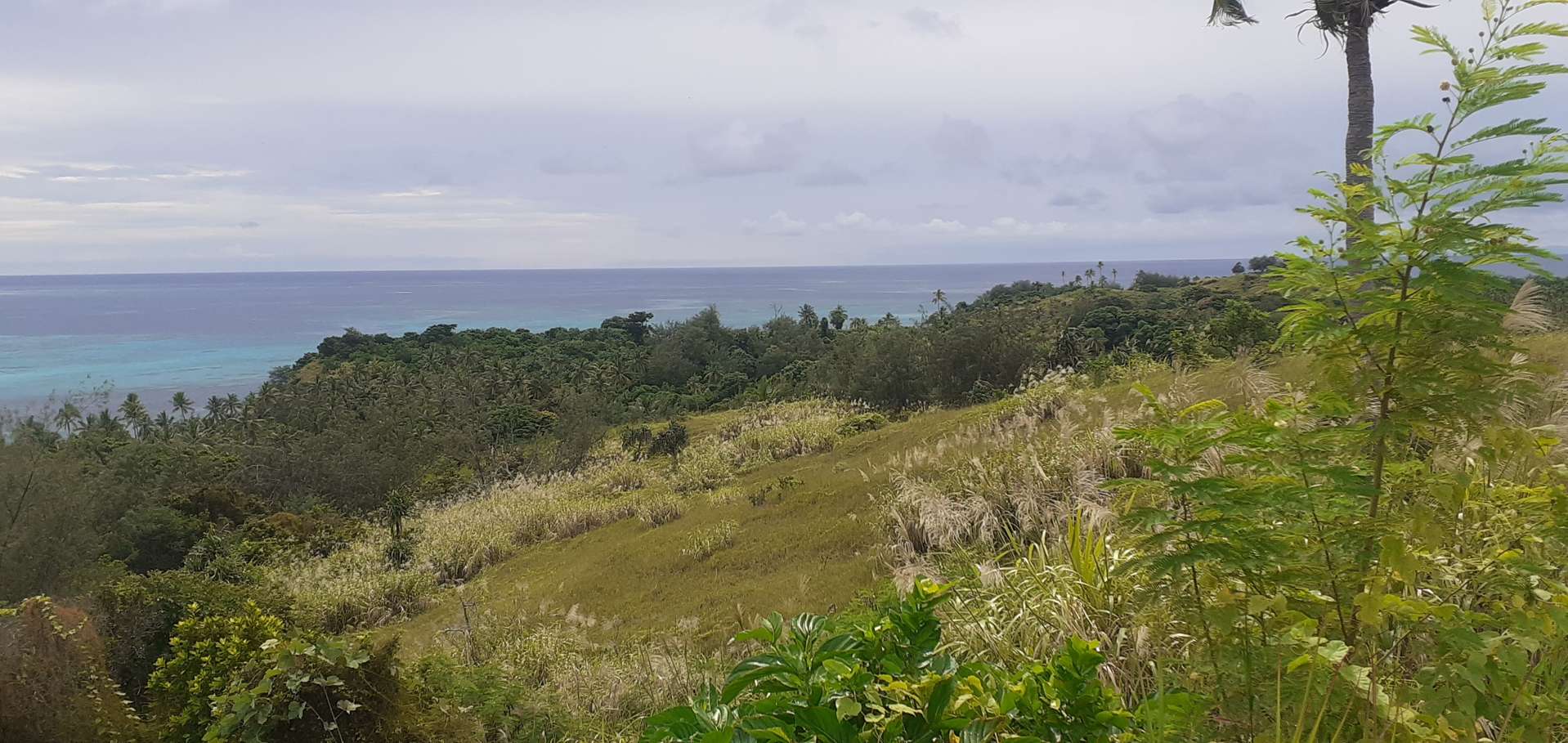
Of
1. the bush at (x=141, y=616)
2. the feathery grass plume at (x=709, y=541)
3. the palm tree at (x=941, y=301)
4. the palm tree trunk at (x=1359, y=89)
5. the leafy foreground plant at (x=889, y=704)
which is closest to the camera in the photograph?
the leafy foreground plant at (x=889, y=704)

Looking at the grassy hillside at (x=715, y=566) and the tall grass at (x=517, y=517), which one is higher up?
the grassy hillside at (x=715, y=566)

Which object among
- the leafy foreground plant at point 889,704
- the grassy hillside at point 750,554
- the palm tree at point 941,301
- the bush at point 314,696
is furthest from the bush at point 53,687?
the palm tree at point 941,301

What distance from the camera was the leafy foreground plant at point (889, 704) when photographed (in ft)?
6.42

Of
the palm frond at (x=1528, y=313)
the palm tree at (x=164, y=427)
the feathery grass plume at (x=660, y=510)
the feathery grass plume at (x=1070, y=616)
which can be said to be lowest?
the palm tree at (x=164, y=427)

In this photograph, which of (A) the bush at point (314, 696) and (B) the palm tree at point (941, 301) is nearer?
(A) the bush at point (314, 696)

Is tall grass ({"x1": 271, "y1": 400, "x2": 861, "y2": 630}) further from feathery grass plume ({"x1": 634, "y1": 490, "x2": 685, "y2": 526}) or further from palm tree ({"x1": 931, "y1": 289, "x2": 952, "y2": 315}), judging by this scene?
palm tree ({"x1": 931, "y1": 289, "x2": 952, "y2": 315})

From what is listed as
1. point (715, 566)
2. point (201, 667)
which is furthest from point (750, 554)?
point (201, 667)

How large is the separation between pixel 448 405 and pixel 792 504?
101 ft

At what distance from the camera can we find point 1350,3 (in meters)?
9.52

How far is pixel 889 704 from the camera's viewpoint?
211cm

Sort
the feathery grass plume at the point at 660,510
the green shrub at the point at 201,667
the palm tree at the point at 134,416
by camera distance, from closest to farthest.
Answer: the green shrub at the point at 201,667 → the feathery grass plume at the point at 660,510 → the palm tree at the point at 134,416

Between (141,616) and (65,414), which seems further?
(65,414)

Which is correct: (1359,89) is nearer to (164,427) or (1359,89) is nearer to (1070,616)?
(1070,616)

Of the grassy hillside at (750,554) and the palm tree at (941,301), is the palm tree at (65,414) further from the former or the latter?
the palm tree at (941,301)
